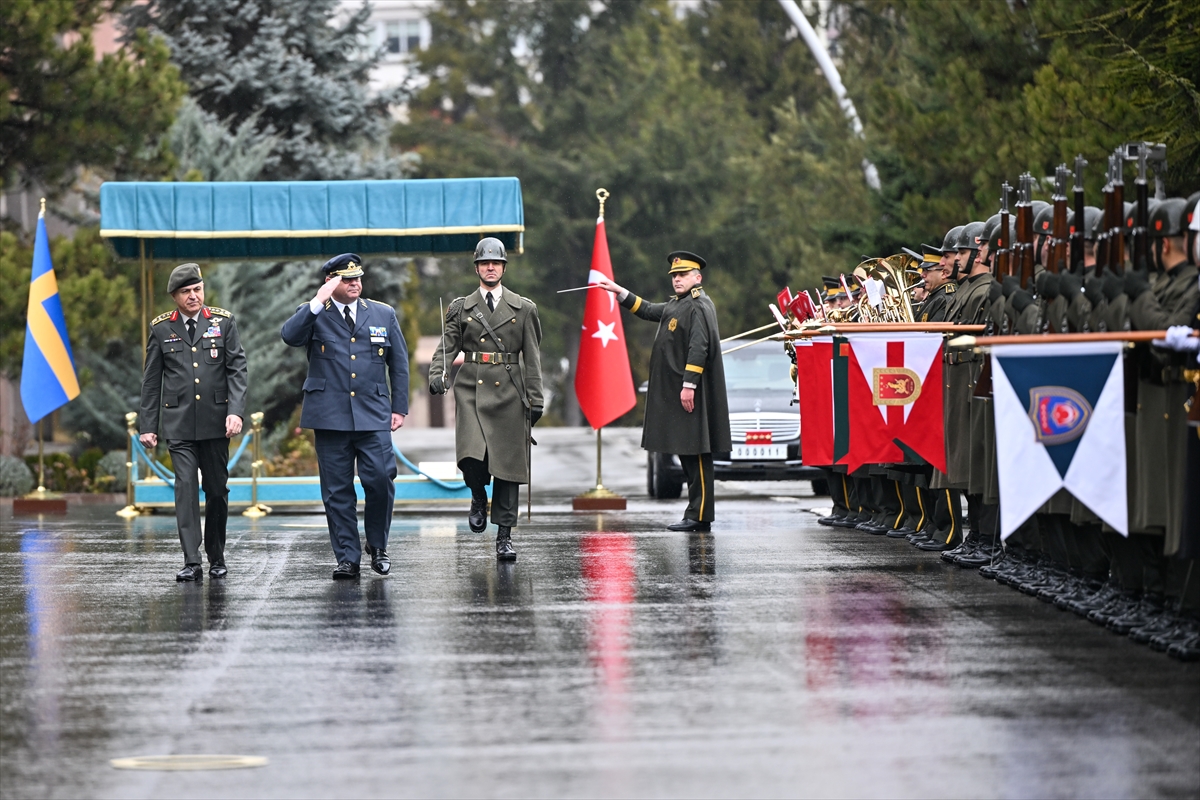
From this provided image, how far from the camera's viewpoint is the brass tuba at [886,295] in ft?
46.2

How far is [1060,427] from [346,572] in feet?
16.4

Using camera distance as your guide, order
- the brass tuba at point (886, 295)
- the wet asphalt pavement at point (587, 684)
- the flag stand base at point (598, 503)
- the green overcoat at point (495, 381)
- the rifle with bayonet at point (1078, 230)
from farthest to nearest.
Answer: the flag stand base at point (598, 503) < the brass tuba at point (886, 295) < the green overcoat at point (495, 381) < the rifle with bayonet at point (1078, 230) < the wet asphalt pavement at point (587, 684)

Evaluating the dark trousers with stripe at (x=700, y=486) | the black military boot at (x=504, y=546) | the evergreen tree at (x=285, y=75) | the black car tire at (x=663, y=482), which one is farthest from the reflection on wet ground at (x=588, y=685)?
the evergreen tree at (x=285, y=75)

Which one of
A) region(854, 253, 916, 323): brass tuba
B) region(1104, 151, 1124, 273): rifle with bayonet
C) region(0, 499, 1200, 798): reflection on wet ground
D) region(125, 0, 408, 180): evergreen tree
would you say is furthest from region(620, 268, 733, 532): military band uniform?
region(125, 0, 408, 180): evergreen tree

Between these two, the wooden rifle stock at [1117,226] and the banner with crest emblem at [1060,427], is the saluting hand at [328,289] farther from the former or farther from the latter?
the wooden rifle stock at [1117,226]

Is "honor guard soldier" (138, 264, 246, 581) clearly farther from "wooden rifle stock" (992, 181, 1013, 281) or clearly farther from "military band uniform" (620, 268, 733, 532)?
"wooden rifle stock" (992, 181, 1013, 281)

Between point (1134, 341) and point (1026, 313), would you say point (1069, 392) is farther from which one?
point (1026, 313)

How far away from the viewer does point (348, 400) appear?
1157 cm

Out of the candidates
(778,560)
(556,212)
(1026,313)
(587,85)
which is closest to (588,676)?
(1026,313)

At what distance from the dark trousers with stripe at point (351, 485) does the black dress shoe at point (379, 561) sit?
0.13ft

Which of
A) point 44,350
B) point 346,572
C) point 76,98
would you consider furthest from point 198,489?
point 76,98

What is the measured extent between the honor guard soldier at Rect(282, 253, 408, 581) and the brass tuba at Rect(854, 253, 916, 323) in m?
4.29

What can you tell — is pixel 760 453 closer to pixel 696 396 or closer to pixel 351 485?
pixel 696 396

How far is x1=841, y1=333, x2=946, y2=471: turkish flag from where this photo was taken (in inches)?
479
